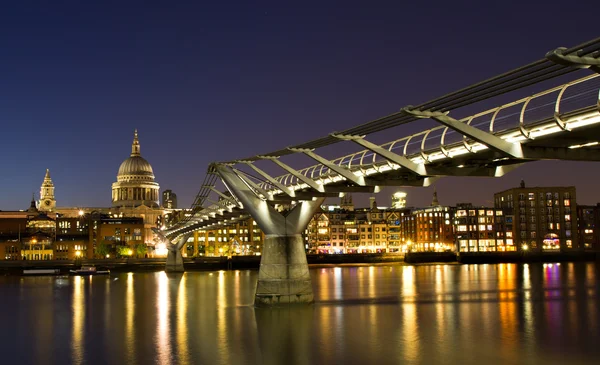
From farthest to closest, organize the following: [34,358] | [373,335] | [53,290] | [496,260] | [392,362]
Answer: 1. [496,260]
2. [53,290]
3. [373,335]
4. [34,358]
5. [392,362]

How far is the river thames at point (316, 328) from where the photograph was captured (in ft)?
123

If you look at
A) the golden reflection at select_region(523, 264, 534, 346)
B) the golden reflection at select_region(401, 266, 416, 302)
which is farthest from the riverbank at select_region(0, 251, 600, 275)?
the golden reflection at select_region(523, 264, 534, 346)

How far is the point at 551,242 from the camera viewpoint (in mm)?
193875

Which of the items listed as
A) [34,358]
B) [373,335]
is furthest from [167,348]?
[373,335]

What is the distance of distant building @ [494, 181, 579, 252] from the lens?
193500 mm

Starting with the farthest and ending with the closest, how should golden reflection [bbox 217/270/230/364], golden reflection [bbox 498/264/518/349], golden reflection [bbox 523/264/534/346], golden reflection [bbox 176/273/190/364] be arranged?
golden reflection [bbox 523/264/534/346], golden reflection [bbox 498/264/518/349], golden reflection [bbox 217/270/230/364], golden reflection [bbox 176/273/190/364]

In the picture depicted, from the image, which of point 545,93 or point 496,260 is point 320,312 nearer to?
point 545,93

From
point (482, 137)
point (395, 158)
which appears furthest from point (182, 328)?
point (482, 137)

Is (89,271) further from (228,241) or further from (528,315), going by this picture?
(528,315)

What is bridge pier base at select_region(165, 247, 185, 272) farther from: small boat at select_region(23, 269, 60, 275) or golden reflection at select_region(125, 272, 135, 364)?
golden reflection at select_region(125, 272, 135, 364)

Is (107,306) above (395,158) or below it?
below

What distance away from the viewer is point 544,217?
638 feet

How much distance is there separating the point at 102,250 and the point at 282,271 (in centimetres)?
13115

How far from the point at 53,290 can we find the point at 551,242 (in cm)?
14260
